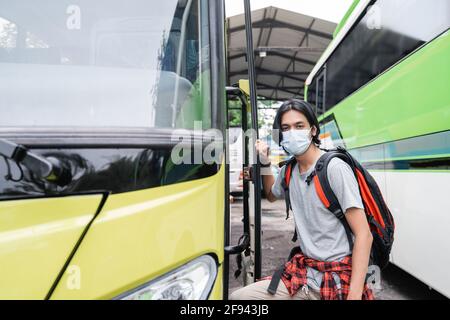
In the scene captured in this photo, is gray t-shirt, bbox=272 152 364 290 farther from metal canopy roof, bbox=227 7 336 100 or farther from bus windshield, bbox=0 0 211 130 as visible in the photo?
metal canopy roof, bbox=227 7 336 100

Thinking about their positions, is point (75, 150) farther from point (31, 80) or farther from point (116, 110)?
point (31, 80)

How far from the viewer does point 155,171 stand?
4.25 ft

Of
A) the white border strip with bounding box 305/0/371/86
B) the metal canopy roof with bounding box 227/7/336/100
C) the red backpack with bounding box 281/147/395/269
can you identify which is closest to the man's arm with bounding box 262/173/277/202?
the red backpack with bounding box 281/147/395/269

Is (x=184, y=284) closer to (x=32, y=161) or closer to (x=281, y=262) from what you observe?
(x=32, y=161)

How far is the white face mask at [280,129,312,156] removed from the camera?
188 centimetres

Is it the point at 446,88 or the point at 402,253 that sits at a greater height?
the point at 446,88

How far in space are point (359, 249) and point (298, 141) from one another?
24.0 inches

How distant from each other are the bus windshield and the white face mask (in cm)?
54

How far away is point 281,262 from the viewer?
4742 mm

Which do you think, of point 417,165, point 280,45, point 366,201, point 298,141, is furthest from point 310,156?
point 280,45

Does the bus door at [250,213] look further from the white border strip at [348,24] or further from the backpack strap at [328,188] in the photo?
the white border strip at [348,24]

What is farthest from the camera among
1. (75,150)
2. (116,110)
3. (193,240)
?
(116,110)
